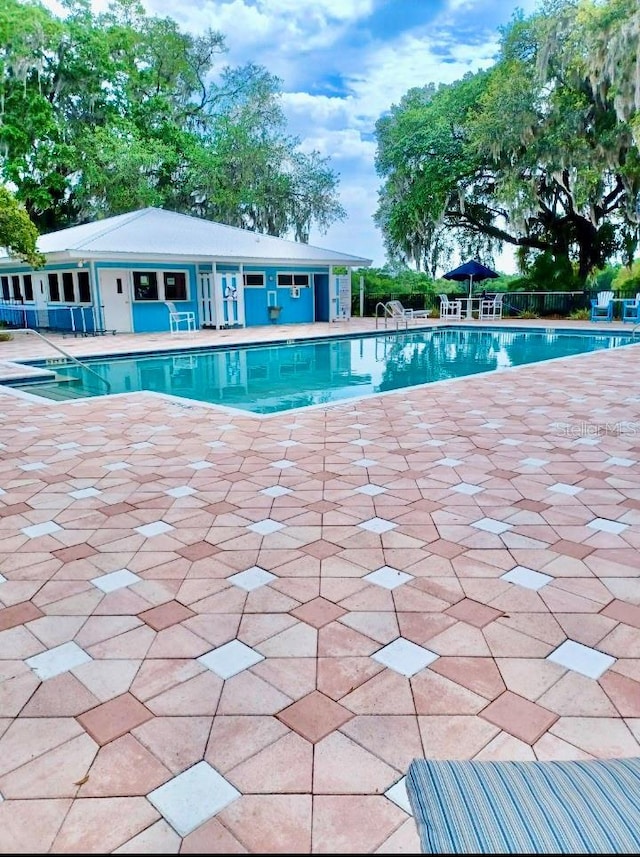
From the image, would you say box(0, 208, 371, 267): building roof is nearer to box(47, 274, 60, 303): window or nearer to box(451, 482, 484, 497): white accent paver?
box(47, 274, 60, 303): window

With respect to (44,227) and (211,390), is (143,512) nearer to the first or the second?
(211,390)

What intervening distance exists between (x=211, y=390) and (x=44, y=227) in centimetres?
1793

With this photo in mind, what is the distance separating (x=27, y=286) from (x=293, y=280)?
7706 millimetres

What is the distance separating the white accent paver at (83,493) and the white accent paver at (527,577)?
238 cm

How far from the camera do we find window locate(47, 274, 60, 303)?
53.4 feet

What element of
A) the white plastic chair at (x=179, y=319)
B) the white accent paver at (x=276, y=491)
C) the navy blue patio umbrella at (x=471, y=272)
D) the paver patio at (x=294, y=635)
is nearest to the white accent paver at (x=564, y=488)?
the paver patio at (x=294, y=635)

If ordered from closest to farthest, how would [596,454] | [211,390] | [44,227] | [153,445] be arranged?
[596,454], [153,445], [211,390], [44,227]

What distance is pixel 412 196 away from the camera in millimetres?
19984

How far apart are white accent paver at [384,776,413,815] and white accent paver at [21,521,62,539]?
222cm

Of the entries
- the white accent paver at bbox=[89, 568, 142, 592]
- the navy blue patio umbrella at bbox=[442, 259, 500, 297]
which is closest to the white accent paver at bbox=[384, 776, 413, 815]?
the white accent paver at bbox=[89, 568, 142, 592]

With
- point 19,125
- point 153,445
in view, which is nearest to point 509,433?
point 153,445

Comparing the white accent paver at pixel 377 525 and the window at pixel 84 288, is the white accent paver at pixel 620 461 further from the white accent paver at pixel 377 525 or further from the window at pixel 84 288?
the window at pixel 84 288

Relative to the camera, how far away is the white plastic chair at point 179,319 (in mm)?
15658

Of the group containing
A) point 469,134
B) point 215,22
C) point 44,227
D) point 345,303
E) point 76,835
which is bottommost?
point 76,835
